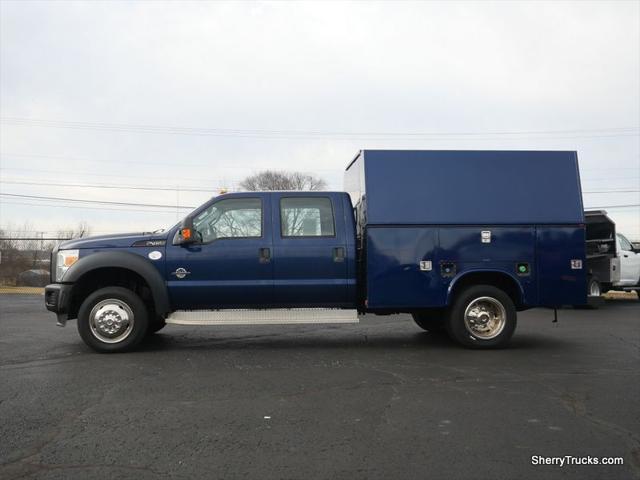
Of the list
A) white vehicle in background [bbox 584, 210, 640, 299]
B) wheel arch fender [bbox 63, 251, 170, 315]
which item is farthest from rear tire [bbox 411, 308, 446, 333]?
white vehicle in background [bbox 584, 210, 640, 299]

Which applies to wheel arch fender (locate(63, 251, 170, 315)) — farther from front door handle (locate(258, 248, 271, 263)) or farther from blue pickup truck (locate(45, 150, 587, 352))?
front door handle (locate(258, 248, 271, 263))

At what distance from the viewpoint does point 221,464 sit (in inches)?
144

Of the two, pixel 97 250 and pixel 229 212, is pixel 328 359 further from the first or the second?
pixel 97 250

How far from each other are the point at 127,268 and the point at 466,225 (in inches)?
178

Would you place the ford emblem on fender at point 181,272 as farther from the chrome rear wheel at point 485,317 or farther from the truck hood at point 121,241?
the chrome rear wheel at point 485,317

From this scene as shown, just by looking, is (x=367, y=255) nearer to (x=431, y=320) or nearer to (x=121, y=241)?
(x=431, y=320)

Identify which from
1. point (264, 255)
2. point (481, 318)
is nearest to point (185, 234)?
point (264, 255)

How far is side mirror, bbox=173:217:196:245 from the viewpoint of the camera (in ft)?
23.9

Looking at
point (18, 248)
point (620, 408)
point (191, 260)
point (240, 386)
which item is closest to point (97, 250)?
point (191, 260)

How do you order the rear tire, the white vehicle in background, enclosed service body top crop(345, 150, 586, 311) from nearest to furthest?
enclosed service body top crop(345, 150, 586, 311) < the rear tire < the white vehicle in background

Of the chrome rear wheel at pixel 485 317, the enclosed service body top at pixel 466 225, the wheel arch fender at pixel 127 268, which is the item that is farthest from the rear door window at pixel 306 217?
the chrome rear wheel at pixel 485 317

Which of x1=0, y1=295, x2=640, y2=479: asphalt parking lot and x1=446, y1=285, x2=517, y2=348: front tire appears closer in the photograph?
x1=0, y1=295, x2=640, y2=479: asphalt parking lot

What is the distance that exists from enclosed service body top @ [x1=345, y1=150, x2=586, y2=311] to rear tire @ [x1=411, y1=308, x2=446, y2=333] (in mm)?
1202

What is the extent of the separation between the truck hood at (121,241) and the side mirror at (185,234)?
19 centimetres
